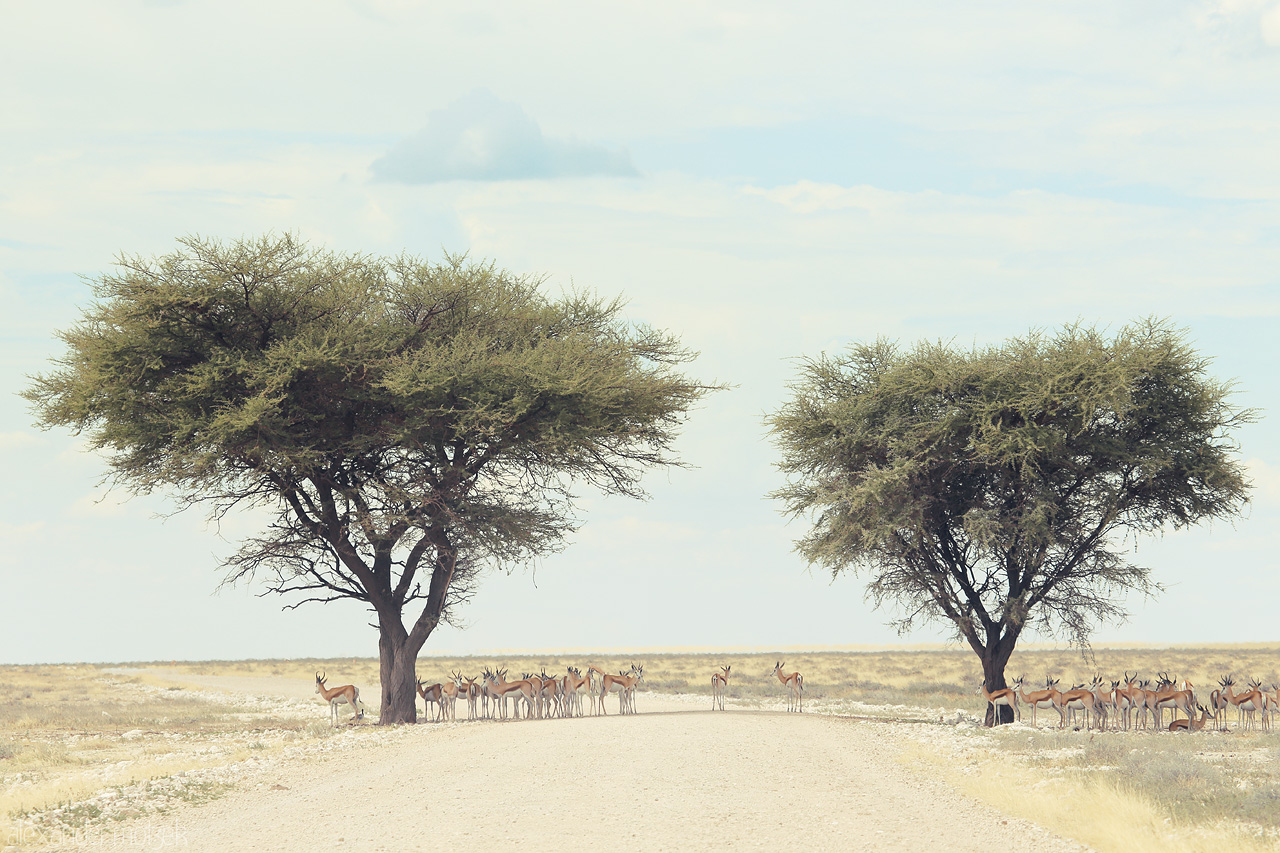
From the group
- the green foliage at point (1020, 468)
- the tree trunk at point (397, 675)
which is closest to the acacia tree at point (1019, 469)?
the green foliage at point (1020, 468)

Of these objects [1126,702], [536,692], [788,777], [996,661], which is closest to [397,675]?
[536,692]

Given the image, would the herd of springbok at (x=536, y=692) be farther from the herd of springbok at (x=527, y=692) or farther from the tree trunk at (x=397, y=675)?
the tree trunk at (x=397, y=675)

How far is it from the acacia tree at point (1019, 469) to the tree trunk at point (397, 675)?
1133 cm

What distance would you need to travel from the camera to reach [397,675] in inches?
1120

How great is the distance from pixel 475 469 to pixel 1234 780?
59.9 feet

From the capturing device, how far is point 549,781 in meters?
16.2

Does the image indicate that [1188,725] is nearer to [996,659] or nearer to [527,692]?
[996,659]

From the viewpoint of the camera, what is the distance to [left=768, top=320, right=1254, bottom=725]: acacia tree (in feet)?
89.0

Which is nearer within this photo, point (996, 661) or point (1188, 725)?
point (1188, 725)

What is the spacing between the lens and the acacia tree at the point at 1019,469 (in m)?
27.1

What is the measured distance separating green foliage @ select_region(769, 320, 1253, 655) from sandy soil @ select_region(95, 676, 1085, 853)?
7.46 metres

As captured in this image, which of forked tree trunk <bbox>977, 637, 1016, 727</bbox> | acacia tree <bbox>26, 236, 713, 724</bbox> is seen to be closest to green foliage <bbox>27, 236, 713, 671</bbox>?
acacia tree <bbox>26, 236, 713, 724</bbox>

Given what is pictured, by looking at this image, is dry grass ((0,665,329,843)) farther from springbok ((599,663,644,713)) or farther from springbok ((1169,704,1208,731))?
springbok ((1169,704,1208,731))

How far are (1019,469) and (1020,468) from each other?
41cm
